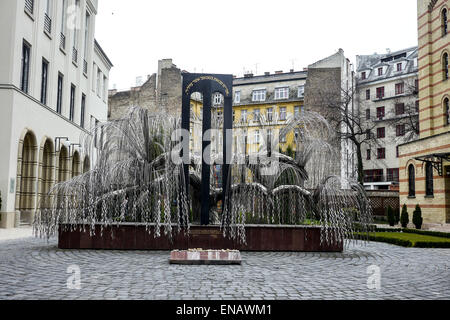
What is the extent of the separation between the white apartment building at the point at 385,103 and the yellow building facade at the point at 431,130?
2432cm

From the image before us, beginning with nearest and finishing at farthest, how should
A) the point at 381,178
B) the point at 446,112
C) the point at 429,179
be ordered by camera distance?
the point at 429,179, the point at 446,112, the point at 381,178

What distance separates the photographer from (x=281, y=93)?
Result: 185ft

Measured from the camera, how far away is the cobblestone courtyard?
6.29 metres

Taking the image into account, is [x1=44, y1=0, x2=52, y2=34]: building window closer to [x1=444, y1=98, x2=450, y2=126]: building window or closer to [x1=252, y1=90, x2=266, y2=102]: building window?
[x1=444, y1=98, x2=450, y2=126]: building window

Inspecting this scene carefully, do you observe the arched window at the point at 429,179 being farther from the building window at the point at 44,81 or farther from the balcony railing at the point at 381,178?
the balcony railing at the point at 381,178

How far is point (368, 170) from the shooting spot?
5666 centimetres

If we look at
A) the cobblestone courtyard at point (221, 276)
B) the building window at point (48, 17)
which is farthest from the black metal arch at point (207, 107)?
the building window at point (48, 17)

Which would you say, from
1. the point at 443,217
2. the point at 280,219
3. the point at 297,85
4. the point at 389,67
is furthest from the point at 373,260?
the point at 389,67

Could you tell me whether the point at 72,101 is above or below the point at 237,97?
below

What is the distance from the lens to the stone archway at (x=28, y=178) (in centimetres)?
2106

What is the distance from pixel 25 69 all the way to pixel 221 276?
18.0 metres

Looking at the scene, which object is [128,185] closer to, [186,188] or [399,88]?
[186,188]

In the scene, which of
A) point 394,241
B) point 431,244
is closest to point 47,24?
point 394,241

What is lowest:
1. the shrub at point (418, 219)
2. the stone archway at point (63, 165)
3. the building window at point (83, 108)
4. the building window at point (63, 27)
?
the shrub at point (418, 219)
